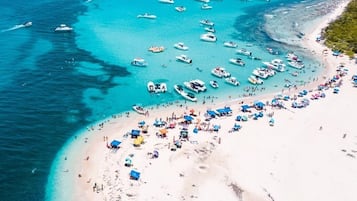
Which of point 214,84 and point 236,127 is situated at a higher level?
point 236,127

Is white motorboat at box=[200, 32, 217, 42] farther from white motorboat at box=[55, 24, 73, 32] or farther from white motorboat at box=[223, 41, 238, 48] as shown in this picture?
white motorboat at box=[55, 24, 73, 32]

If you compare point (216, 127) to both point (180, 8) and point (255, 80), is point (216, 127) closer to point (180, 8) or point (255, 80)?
point (255, 80)

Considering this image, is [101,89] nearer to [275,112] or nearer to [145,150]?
[145,150]

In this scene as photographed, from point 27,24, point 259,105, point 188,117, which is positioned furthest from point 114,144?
point 27,24

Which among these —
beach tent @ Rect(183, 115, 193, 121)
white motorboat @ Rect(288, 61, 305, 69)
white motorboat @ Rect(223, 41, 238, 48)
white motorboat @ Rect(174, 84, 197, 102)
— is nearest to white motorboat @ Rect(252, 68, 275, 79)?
white motorboat @ Rect(288, 61, 305, 69)

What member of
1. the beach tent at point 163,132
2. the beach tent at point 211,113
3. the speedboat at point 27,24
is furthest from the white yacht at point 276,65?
the speedboat at point 27,24

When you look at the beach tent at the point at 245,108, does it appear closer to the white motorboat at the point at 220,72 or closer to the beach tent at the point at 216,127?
the beach tent at the point at 216,127

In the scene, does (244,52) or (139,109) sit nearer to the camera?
(139,109)
